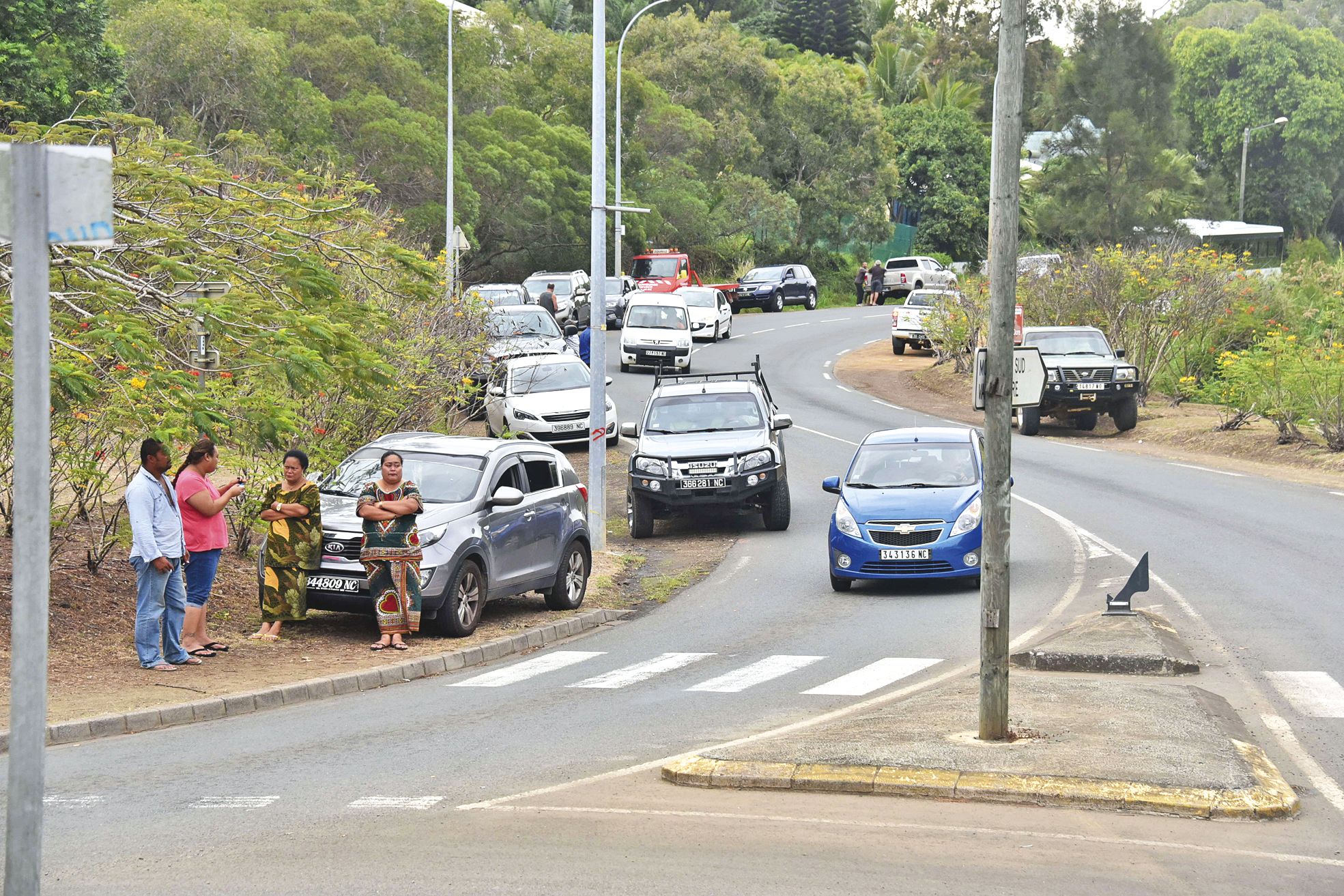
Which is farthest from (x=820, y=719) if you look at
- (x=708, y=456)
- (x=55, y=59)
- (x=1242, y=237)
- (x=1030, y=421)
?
(x=1242, y=237)

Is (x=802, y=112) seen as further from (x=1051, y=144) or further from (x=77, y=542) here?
(x=77, y=542)

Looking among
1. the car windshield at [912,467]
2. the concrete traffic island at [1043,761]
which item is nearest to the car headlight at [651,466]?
the car windshield at [912,467]

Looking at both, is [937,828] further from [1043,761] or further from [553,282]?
[553,282]

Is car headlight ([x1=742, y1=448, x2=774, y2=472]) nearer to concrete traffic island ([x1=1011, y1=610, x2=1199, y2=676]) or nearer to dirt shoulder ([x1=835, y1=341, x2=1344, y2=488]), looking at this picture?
concrete traffic island ([x1=1011, y1=610, x2=1199, y2=676])

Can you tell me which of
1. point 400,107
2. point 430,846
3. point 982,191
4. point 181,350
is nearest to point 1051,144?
point 982,191

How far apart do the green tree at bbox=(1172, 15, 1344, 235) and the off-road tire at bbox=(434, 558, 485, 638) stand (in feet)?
253

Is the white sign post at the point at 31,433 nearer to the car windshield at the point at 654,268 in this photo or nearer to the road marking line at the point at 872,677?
the road marking line at the point at 872,677

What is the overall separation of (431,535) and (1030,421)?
22.2 metres

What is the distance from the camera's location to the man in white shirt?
12.2 meters

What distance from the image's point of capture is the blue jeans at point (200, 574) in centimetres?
1324

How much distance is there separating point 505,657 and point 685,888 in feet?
25.3

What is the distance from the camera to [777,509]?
22188 mm

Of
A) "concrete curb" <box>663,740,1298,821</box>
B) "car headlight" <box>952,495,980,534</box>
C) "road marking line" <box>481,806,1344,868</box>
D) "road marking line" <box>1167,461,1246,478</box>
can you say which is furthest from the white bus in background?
"road marking line" <box>481,806,1344,868</box>

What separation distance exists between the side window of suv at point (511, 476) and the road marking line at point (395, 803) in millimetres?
6830
